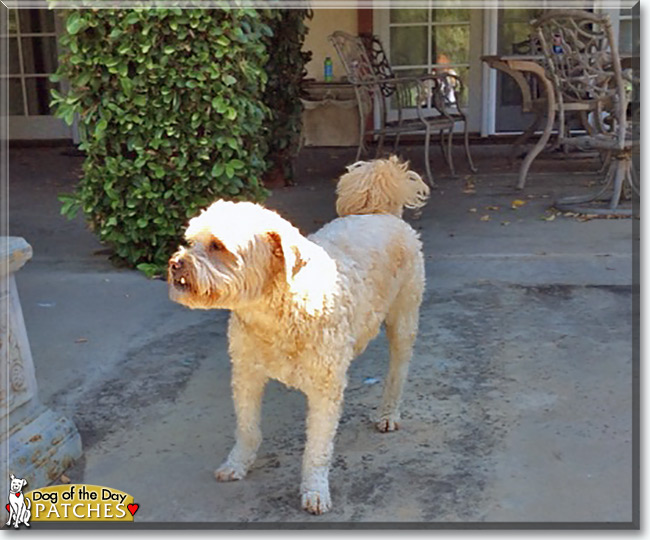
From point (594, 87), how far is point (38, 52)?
8545 millimetres

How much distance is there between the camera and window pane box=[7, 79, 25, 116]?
12.0 m

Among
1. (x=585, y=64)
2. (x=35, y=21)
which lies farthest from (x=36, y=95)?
(x=585, y=64)

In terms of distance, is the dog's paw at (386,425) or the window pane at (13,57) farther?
the window pane at (13,57)

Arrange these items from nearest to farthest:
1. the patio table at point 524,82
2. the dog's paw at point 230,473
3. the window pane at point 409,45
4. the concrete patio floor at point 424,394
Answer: the concrete patio floor at point 424,394 → the dog's paw at point 230,473 → the patio table at point 524,82 → the window pane at point 409,45

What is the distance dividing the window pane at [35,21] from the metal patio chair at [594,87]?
775 cm

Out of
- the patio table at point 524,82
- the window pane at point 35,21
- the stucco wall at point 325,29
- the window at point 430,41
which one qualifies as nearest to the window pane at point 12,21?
the window pane at point 35,21

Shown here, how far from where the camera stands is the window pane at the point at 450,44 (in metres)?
11.4

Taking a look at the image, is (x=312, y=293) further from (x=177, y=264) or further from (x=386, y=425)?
(x=386, y=425)

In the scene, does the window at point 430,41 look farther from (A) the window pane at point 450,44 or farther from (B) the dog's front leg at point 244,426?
(B) the dog's front leg at point 244,426

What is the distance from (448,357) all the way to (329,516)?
1.53 meters

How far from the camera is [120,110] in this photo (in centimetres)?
490

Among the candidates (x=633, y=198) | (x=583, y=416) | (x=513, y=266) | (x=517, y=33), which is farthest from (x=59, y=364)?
(x=517, y=33)

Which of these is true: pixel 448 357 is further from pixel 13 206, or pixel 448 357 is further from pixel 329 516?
pixel 13 206

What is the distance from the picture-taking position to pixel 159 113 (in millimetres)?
4898
